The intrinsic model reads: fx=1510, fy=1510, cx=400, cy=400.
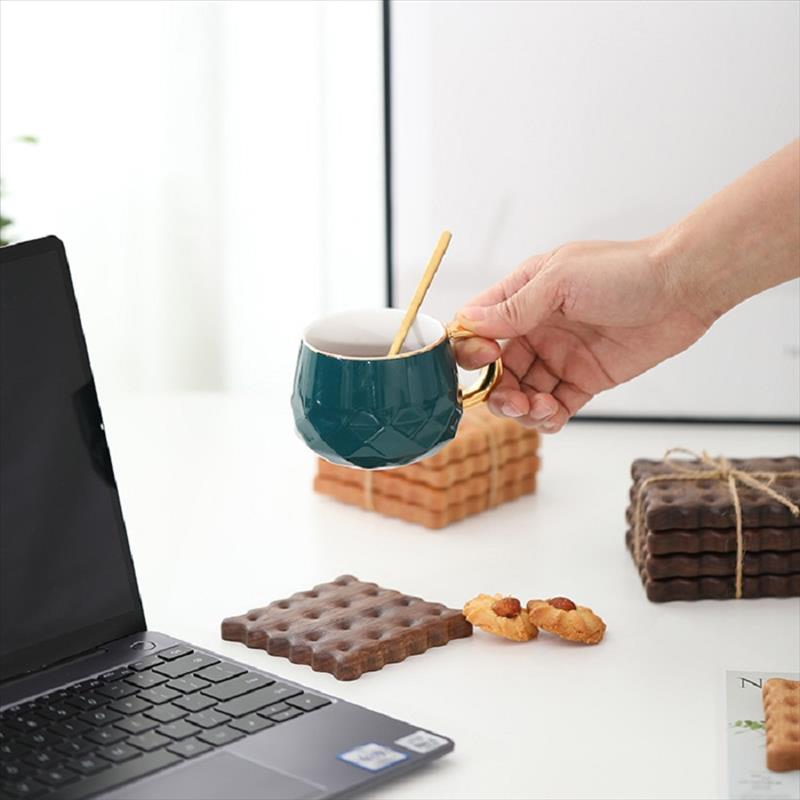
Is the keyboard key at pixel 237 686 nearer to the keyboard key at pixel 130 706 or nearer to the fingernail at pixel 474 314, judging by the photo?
the keyboard key at pixel 130 706

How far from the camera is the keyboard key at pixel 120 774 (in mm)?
916

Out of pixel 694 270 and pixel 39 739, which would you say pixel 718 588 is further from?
pixel 39 739

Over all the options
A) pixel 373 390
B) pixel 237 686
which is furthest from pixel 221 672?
pixel 373 390

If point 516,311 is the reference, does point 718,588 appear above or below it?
below

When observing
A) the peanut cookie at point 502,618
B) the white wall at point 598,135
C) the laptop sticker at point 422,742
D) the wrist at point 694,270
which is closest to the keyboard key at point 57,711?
the laptop sticker at point 422,742

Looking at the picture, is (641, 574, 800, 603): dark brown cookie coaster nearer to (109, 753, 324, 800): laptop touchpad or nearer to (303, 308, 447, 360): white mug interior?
(303, 308, 447, 360): white mug interior

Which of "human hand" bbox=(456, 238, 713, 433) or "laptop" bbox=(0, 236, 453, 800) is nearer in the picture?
"laptop" bbox=(0, 236, 453, 800)

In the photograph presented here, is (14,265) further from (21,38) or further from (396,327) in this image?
(21,38)

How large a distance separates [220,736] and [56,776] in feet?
0.36

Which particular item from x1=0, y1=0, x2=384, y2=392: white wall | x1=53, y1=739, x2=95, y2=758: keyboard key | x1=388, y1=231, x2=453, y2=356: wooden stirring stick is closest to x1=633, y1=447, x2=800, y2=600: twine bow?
x1=388, y1=231, x2=453, y2=356: wooden stirring stick

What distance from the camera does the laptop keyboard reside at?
94 centimetres

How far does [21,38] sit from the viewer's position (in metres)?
2.00

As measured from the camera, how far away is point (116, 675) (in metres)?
1.07

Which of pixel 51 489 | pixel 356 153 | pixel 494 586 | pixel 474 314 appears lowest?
pixel 494 586
